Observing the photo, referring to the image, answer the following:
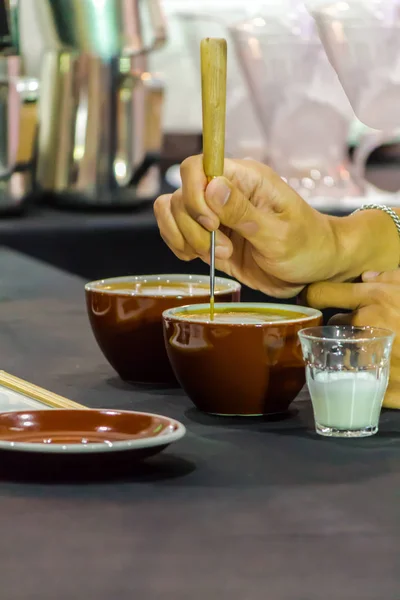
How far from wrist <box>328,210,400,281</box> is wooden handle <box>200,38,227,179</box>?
0.73ft

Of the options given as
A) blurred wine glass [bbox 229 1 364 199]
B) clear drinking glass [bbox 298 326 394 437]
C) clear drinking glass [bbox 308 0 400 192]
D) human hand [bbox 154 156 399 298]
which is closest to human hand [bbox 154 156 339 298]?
human hand [bbox 154 156 399 298]

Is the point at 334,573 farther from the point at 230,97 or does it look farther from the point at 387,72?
the point at 230,97

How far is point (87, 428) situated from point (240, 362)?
149mm

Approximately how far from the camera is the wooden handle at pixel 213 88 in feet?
2.76

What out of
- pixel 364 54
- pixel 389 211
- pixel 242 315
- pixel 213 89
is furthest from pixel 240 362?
pixel 364 54

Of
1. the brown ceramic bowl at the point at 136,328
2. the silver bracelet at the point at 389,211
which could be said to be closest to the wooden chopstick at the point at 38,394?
the brown ceramic bowl at the point at 136,328

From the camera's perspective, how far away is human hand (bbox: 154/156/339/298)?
916 millimetres

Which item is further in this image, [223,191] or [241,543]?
[223,191]

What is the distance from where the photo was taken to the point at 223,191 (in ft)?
2.93

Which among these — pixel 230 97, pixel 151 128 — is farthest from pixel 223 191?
pixel 230 97

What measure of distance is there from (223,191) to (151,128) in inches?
66.2

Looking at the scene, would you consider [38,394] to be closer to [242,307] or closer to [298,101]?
[242,307]

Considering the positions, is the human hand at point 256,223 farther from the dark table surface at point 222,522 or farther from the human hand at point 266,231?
the dark table surface at point 222,522

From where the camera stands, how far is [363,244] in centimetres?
108
